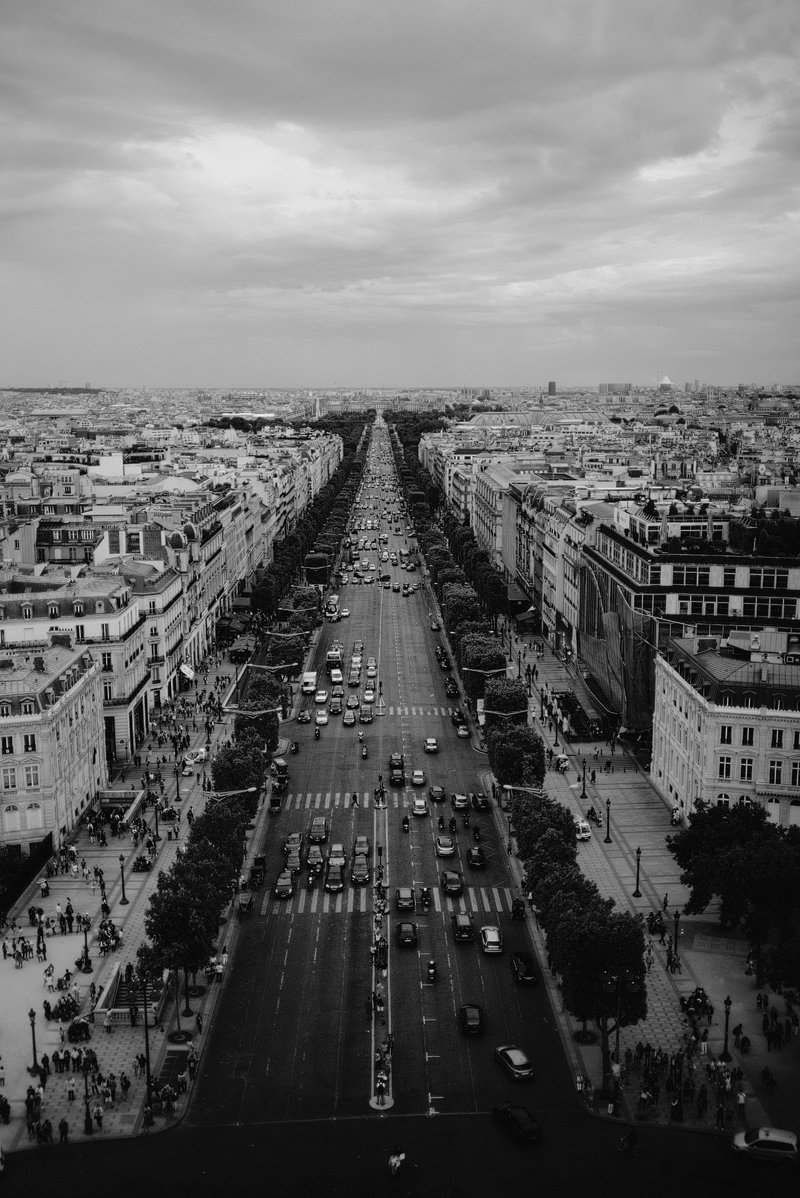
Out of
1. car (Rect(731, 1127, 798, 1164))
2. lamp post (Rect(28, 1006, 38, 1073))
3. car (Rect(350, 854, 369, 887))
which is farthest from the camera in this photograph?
car (Rect(350, 854, 369, 887))

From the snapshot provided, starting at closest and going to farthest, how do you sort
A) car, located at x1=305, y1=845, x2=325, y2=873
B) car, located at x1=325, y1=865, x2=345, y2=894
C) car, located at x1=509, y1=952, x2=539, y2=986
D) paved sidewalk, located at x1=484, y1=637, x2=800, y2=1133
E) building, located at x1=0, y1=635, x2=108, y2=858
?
paved sidewalk, located at x1=484, y1=637, x2=800, y2=1133
car, located at x1=509, y1=952, x2=539, y2=986
car, located at x1=325, y1=865, x2=345, y2=894
building, located at x1=0, y1=635, x2=108, y2=858
car, located at x1=305, y1=845, x2=325, y2=873

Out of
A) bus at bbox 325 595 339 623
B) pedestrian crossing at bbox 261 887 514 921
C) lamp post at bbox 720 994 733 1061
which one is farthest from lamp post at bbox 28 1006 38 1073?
bus at bbox 325 595 339 623

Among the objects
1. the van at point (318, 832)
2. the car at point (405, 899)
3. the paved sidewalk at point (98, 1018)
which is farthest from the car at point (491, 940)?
the van at point (318, 832)

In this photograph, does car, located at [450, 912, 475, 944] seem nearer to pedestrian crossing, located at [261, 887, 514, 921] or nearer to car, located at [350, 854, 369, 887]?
pedestrian crossing, located at [261, 887, 514, 921]

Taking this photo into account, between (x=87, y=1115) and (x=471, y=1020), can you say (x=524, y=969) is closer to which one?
(x=471, y=1020)

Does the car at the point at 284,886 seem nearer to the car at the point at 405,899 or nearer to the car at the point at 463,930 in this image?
the car at the point at 405,899

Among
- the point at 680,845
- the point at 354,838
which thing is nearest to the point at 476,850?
the point at 354,838

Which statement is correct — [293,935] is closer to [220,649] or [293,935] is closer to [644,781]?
[644,781]

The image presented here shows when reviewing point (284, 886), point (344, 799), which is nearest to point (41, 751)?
point (284, 886)
